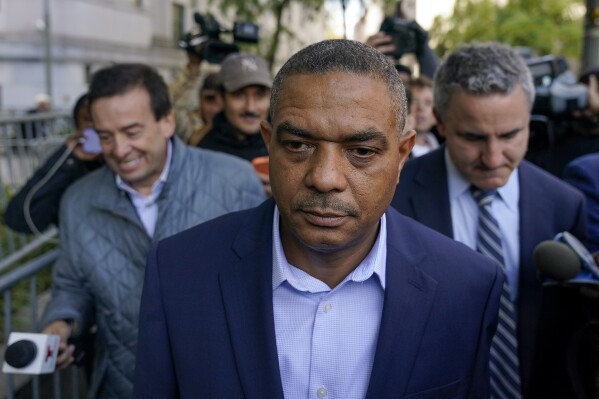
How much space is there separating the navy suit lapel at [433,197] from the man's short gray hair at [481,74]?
0.22m

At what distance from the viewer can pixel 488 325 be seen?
185 cm

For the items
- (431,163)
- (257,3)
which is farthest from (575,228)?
(257,3)

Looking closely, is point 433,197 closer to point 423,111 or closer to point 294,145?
point 294,145

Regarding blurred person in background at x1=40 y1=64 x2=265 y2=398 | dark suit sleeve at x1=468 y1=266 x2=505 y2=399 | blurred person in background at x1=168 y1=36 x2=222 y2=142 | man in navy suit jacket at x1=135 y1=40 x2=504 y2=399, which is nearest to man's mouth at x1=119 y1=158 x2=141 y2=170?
blurred person in background at x1=40 y1=64 x2=265 y2=398

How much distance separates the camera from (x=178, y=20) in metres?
25.6

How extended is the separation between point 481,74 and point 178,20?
80.7 feet

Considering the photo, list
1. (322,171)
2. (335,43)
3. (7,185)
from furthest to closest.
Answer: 1. (7,185)
2. (335,43)
3. (322,171)

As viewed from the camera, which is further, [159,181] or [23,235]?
[23,235]

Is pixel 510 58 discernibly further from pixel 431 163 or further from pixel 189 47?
pixel 189 47

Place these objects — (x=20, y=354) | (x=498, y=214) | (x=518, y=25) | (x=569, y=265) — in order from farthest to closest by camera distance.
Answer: (x=518, y=25) < (x=498, y=214) < (x=20, y=354) < (x=569, y=265)

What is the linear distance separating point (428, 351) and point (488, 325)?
221mm

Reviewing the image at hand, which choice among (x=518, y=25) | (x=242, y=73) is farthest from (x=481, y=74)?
(x=518, y=25)

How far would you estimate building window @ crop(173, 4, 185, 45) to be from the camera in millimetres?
25312

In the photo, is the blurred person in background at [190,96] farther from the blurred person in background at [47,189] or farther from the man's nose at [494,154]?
the man's nose at [494,154]
